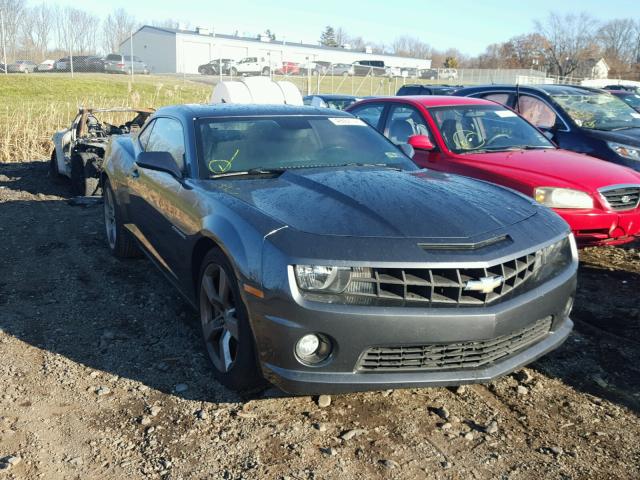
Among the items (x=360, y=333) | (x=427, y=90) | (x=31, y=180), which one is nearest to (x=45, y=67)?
(x=31, y=180)

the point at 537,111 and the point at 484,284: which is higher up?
the point at 537,111

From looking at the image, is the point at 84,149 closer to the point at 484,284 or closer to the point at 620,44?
the point at 484,284

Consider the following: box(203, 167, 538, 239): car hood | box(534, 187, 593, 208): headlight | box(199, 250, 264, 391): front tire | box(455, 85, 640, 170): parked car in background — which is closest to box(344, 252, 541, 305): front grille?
box(203, 167, 538, 239): car hood

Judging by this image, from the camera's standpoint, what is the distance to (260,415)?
321 centimetres

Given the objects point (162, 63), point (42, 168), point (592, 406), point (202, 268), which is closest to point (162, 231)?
point (202, 268)

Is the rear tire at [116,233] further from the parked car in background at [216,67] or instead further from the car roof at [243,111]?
the parked car in background at [216,67]

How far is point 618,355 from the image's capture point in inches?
155

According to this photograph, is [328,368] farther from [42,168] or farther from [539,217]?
[42,168]

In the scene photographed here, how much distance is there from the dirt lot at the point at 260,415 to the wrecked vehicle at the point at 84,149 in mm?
4728

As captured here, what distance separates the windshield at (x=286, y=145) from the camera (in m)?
4.13

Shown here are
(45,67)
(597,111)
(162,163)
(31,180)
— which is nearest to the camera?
(162,163)

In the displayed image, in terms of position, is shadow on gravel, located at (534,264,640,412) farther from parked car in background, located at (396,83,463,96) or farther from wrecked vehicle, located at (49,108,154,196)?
parked car in background, located at (396,83,463,96)

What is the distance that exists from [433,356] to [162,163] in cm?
226

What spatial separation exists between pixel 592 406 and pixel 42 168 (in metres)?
10.9
